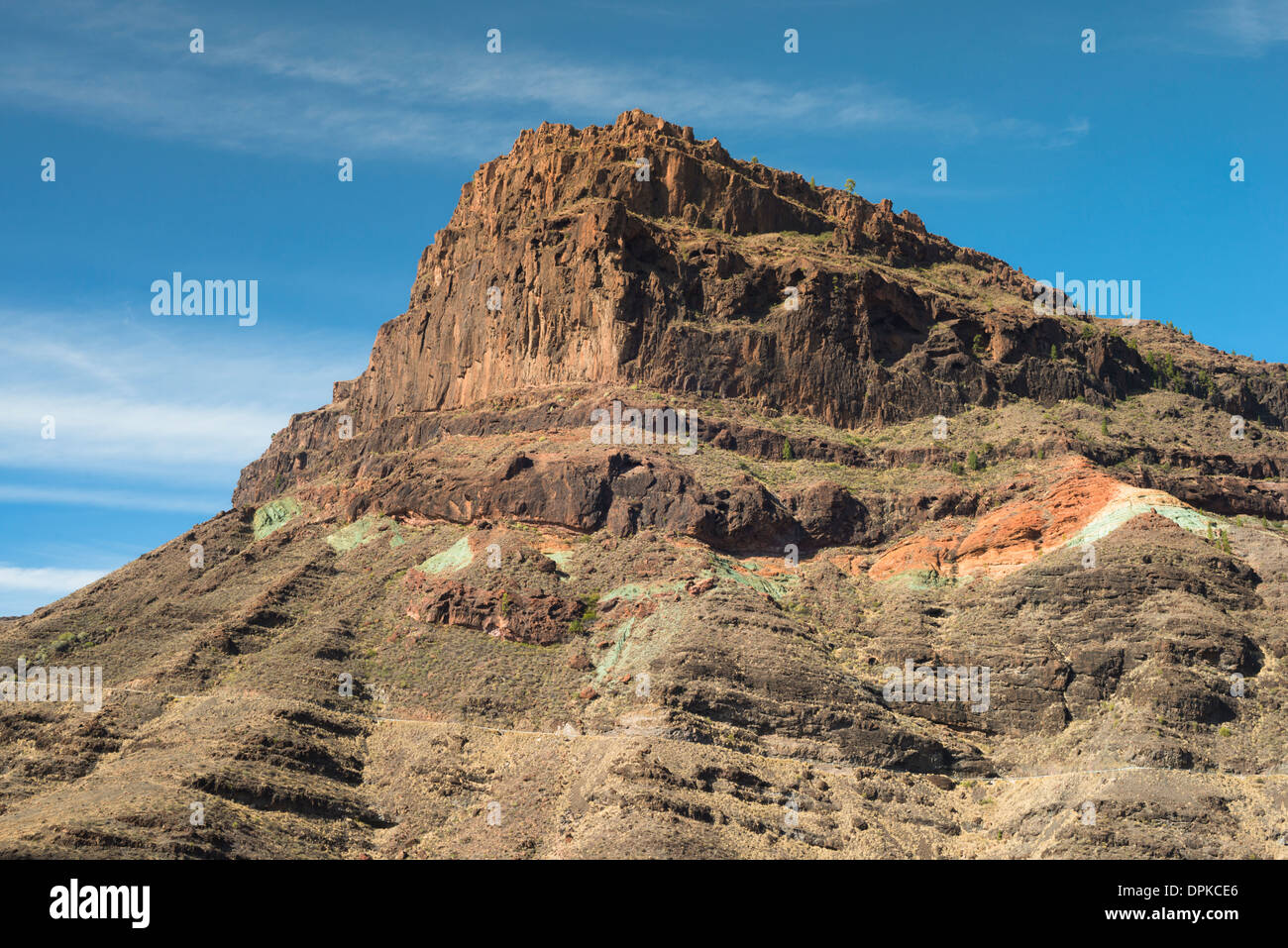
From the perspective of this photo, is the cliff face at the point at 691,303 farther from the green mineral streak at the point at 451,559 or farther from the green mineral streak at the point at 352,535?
the green mineral streak at the point at 451,559

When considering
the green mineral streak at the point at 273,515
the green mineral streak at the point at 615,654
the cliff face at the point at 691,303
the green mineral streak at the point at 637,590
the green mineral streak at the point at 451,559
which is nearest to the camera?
the green mineral streak at the point at 615,654

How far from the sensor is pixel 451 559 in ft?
302

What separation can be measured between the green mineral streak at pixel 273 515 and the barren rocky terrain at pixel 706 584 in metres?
0.49

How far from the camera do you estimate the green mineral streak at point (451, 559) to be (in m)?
91.1

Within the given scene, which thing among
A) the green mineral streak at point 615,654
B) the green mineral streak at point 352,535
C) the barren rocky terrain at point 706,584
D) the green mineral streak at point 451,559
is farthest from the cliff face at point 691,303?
the green mineral streak at point 615,654

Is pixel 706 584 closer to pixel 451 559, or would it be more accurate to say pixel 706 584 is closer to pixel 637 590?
pixel 637 590

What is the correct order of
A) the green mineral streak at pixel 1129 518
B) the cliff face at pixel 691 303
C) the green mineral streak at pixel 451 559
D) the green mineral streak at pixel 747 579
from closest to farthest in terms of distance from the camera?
the green mineral streak at pixel 1129 518 → the green mineral streak at pixel 747 579 → the green mineral streak at pixel 451 559 → the cliff face at pixel 691 303

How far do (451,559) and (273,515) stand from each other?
24516 mm

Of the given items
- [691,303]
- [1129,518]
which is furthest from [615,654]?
[691,303]

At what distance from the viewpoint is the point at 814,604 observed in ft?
292
